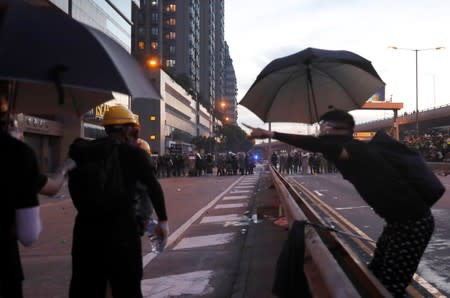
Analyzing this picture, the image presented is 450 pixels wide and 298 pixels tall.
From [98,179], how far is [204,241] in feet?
19.1

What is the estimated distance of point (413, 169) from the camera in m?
3.51

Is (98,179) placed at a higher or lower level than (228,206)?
higher

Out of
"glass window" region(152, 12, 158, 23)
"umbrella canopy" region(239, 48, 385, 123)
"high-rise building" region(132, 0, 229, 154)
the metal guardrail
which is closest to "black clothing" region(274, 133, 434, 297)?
the metal guardrail

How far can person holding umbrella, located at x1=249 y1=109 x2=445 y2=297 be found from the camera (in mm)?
3471

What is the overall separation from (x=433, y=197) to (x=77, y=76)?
2.36 metres

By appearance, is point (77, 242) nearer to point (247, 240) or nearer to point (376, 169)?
point (376, 169)

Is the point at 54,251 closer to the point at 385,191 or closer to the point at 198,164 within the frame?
the point at 385,191

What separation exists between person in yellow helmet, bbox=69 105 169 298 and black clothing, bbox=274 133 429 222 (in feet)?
3.62

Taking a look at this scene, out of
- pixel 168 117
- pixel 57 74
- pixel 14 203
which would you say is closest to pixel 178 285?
pixel 57 74

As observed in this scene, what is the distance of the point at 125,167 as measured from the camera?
3.30m

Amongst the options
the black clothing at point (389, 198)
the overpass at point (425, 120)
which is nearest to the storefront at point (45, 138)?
the black clothing at point (389, 198)

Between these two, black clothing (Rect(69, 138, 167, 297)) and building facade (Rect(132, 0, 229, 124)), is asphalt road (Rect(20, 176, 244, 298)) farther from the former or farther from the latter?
building facade (Rect(132, 0, 229, 124))

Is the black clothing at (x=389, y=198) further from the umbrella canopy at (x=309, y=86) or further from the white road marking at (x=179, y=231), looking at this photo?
the white road marking at (x=179, y=231)

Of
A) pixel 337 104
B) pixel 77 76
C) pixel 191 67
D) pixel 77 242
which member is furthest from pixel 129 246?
pixel 191 67
